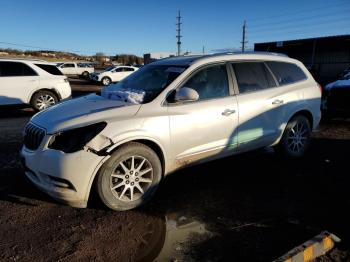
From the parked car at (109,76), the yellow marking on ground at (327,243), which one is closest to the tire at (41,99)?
the yellow marking on ground at (327,243)

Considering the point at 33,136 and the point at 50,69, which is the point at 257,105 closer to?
the point at 33,136

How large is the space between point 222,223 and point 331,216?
1221 mm

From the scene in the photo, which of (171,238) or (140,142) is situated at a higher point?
(140,142)

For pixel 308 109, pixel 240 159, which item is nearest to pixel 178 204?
pixel 240 159

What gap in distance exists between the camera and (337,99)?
10.1 meters

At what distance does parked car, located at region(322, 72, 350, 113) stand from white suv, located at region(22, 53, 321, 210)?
4442 millimetres

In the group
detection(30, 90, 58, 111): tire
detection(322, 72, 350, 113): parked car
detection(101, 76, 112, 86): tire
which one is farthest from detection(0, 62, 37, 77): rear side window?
detection(101, 76, 112, 86): tire

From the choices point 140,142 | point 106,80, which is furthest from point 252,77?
point 106,80

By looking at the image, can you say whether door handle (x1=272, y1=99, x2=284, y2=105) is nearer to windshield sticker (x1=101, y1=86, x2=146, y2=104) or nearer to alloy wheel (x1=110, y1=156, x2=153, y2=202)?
windshield sticker (x1=101, y1=86, x2=146, y2=104)

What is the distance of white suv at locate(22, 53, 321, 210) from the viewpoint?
13.0 ft

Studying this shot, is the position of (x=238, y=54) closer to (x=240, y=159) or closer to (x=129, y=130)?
(x=240, y=159)

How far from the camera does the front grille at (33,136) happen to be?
13.5 feet

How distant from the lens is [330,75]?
3881 centimetres

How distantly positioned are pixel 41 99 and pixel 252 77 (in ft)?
26.5
